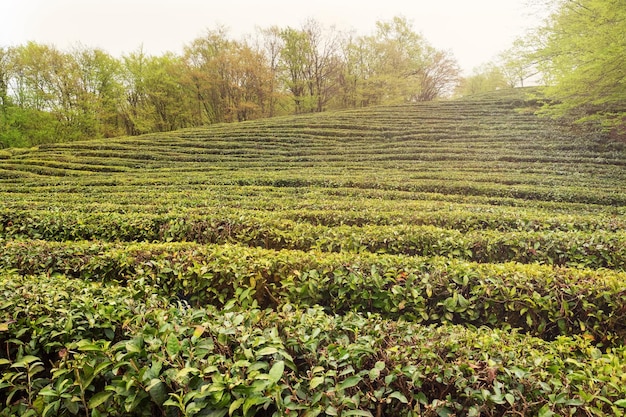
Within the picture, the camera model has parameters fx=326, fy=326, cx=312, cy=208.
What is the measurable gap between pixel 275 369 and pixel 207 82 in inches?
1773

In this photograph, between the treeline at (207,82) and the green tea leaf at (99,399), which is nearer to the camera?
the green tea leaf at (99,399)

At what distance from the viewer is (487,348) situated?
9.08ft

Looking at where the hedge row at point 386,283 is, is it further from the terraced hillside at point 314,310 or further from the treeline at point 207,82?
the treeline at point 207,82

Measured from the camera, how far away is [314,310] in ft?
11.0

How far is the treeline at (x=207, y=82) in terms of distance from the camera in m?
36.1

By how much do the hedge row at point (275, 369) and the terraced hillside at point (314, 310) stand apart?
0.05 ft

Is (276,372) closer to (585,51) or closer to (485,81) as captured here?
(585,51)

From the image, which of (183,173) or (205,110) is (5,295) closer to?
(183,173)

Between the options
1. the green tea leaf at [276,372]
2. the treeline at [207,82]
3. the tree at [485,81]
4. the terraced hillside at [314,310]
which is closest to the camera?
the green tea leaf at [276,372]

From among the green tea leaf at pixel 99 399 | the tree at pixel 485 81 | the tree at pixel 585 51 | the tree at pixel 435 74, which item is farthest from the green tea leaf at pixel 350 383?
the tree at pixel 485 81

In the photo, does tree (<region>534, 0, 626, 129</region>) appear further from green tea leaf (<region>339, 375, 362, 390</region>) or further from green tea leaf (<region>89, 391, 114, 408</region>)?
green tea leaf (<region>89, 391, 114, 408</region>)

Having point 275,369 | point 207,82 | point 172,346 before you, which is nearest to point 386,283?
point 275,369

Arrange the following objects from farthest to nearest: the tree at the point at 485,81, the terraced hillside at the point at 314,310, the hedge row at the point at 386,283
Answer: the tree at the point at 485,81, the hedge row at the point at 386,283, the terraced hillside at the point at 314,310


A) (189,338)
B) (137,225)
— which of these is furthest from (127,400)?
(137,225)
